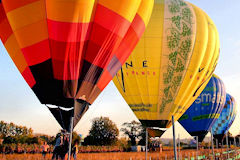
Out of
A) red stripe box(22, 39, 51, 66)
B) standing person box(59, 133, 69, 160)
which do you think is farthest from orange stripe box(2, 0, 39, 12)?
standing person box(59, 133, 69, 160)

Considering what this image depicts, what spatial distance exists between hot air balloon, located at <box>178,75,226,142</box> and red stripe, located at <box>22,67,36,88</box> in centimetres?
1283

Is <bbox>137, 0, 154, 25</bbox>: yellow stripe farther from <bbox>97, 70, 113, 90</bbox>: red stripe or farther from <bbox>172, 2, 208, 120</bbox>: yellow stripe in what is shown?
<bbox>172, 2, 208, 120</bbox>: yellow stripe

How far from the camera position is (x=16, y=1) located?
6.79 meters

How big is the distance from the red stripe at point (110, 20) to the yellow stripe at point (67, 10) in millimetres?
538

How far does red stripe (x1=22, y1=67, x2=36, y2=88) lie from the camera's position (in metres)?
7.19

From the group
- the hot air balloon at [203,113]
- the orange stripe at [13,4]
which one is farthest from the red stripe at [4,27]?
the hot air balloon at [203,113]

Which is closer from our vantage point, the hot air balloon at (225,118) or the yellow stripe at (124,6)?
the yellow stripe at (124,6)

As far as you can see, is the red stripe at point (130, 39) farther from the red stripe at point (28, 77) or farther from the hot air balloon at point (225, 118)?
the hot air balloon at point (225, 118)

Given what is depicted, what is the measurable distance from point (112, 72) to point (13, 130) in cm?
7831

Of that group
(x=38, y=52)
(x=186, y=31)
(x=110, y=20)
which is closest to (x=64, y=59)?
(x=38, y=52)

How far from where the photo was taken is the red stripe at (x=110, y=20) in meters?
7.41

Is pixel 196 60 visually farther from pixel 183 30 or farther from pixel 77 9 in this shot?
pixel 77 9

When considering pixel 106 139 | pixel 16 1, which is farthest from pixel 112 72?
pixel 106 139

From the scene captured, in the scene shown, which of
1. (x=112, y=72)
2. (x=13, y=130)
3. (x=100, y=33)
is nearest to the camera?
(x=100, y=33)
